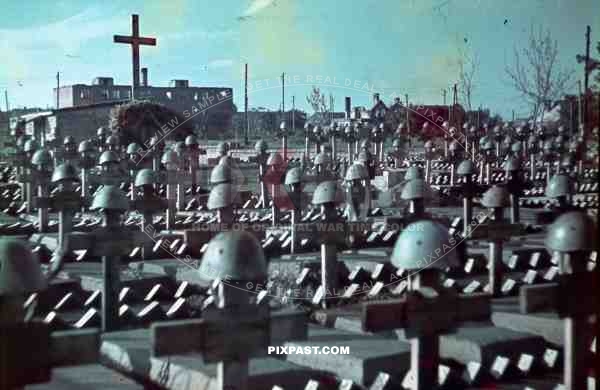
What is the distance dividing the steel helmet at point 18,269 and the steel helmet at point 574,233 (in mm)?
2167

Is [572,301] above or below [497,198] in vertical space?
below

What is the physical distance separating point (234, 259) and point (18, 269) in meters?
0.87

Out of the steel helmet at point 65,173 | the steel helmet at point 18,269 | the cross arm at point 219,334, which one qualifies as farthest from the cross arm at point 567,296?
the steel helmet at point 65,173

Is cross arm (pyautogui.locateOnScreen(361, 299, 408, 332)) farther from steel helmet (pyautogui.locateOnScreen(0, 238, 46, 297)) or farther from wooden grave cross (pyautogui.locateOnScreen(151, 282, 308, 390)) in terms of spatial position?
steel helmet (pyautogui.locateOnScreen(0, 238, 46, 297))

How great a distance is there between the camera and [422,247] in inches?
144

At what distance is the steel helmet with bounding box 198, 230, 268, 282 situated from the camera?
11.5 feet

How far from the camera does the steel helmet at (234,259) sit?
3.51 meters

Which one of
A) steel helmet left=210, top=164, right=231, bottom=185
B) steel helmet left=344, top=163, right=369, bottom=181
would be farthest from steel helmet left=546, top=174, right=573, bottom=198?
steel helmet left=210, top=164, right=231, bottom=185

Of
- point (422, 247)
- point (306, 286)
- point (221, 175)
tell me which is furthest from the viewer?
point (221, 175)

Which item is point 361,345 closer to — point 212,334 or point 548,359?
point 548,359

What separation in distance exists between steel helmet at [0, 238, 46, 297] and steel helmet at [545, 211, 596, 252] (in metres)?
2.17

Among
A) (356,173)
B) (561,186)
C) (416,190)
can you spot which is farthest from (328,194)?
(356,173)

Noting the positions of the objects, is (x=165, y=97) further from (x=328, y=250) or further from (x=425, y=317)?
(x=425, y=317)

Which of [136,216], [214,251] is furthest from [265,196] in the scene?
[214,251]
